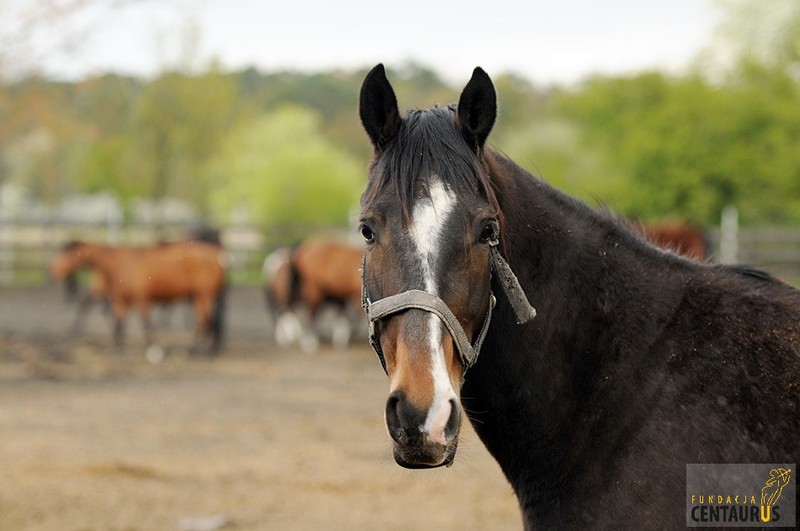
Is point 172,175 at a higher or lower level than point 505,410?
higher

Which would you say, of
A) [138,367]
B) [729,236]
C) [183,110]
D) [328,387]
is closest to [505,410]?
[328,387]

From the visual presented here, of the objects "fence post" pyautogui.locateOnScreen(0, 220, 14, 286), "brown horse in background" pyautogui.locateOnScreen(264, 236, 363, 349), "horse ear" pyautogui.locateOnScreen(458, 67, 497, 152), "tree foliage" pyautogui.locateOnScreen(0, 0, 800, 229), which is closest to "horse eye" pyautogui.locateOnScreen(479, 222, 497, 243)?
"horse ear" pyautogui.locateOnScreen(458, 67, 497, 152)

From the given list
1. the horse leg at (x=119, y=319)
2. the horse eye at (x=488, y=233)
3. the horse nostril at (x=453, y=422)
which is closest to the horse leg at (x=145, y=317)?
the horse leg at (x=119, y=319)

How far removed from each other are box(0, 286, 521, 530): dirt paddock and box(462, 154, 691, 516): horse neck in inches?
7.8

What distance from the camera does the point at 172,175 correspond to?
76.5 feet

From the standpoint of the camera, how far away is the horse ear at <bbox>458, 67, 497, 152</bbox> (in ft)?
7.41

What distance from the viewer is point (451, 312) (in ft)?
6.72

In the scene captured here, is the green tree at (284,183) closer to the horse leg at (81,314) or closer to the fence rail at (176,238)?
the fence rail at (176,238)

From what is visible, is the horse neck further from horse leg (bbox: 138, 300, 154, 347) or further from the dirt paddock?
horse leg (bbox: 138, 300, 154, 347)

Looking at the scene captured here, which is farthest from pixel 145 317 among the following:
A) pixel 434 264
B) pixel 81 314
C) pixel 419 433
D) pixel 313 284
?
pixel 419 433

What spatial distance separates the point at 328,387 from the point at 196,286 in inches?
149

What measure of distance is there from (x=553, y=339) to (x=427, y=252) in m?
0.57

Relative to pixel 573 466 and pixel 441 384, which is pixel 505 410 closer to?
pixel 573 466

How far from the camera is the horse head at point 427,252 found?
6.31ft
